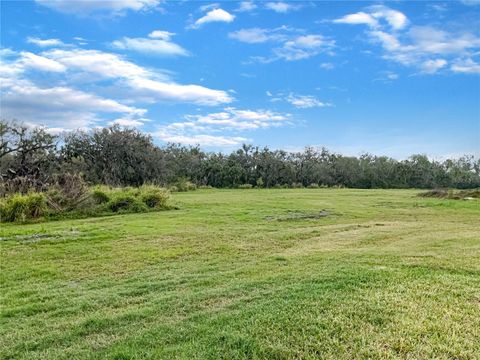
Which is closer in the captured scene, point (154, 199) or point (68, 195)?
point (68, 195)

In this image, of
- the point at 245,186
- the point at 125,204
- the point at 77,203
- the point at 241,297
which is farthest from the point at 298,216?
the point at 245,186

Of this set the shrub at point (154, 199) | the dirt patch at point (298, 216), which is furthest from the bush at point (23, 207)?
the dirt patch at point (298, 216)

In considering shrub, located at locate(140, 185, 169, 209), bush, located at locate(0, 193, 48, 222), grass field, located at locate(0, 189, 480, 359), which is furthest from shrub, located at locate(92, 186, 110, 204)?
grass field, located at locate(0, 189, 480, 359)

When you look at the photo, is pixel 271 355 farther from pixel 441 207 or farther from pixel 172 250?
pixel 441 207

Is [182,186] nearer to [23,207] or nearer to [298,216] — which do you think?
[23,207]

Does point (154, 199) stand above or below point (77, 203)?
above

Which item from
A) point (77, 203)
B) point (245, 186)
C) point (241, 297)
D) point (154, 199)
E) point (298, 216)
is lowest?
point (241, 297)

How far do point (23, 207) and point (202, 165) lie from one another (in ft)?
118

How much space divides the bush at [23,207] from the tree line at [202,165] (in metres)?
12.0

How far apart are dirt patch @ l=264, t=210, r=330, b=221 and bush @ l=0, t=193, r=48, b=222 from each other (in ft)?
26.7

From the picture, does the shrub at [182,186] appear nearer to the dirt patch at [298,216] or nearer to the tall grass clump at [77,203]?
the tall grass clump at [77,203]

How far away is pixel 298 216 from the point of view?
48.9 ft

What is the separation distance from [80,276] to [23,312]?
1.84 meters

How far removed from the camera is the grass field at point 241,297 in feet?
12.2
